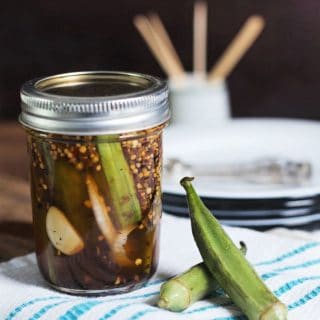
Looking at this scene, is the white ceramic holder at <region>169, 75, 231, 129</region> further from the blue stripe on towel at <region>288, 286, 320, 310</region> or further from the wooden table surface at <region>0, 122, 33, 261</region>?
the blue stripe on towel at <region>288, 286, 320, 310</region>

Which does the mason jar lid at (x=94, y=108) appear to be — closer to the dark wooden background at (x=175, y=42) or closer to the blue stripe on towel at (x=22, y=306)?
the blue stripe on towel at (x=22, y=306)

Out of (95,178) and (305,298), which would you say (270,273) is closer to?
(305,298)

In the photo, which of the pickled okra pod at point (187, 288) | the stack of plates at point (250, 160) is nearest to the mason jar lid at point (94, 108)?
the pickled okra pod at point (187, 288)

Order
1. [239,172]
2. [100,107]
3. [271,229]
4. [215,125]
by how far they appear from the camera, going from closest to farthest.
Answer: [100,107] → [271,229] → [239,172] → [215,125]

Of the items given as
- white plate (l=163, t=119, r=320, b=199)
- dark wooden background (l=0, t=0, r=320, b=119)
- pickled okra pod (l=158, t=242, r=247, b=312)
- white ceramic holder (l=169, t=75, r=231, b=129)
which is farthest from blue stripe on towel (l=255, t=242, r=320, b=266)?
dark wooden background (l=0, t=0, r=320, b=119)

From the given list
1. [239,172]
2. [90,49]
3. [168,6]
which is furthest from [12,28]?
[239,172]

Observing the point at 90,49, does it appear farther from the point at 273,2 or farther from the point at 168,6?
the point at 273,2
